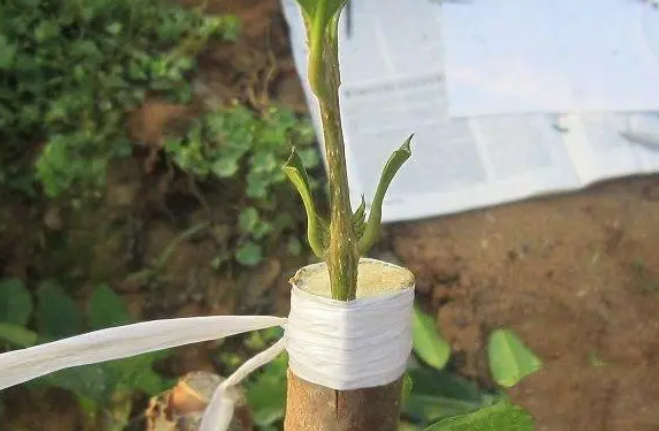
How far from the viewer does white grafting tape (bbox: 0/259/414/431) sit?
0.36m

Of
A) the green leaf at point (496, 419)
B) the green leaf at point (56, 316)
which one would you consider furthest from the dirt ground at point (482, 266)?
the green leaf at point (496, 419)

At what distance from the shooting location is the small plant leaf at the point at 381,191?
35 centimetres

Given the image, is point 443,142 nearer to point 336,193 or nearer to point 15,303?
point 15,303

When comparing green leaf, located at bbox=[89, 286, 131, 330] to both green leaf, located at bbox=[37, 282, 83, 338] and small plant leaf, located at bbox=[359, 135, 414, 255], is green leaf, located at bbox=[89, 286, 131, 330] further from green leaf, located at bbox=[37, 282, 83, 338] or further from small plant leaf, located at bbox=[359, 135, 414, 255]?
small plant leaf, located at bbox=[359, 135, 414, 255]

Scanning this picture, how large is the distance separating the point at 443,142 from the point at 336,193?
0.72 metres

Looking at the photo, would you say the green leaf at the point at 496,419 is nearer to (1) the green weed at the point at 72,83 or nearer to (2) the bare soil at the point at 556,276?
(2) the bare soil at the point at 556,276

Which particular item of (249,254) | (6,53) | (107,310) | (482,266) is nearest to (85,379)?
(107,310)

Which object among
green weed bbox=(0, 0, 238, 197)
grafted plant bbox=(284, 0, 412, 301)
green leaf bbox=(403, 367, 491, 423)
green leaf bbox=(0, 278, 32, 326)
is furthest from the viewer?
green weed bbox=(0, 0, 238, 197)

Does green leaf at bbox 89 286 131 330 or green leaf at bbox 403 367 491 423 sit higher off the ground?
green leaf at bbox 89 286 131 330

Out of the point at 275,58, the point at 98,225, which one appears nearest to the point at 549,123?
the point at 275,58

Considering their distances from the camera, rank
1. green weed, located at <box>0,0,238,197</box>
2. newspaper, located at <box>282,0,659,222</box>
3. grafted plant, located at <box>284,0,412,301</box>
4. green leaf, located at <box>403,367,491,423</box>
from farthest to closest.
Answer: newspaper, located at <box>282,0,659,222</box>
green weed, located at <box>0,0,238,197</box>
green leaf, located at <box>403,367,491,423</box>
grafted plant, located at <box>284,0,412,301</box>

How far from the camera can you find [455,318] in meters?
0.98

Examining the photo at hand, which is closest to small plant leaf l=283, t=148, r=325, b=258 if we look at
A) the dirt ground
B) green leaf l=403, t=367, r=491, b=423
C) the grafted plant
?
the grafted plant

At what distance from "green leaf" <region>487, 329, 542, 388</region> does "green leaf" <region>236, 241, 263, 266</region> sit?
308mm
